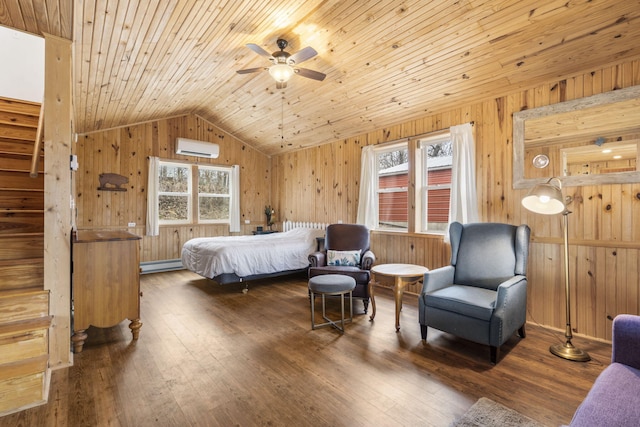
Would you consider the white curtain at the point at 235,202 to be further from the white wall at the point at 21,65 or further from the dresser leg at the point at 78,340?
the dresser leg at the point at 78,340

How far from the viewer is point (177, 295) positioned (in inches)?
167

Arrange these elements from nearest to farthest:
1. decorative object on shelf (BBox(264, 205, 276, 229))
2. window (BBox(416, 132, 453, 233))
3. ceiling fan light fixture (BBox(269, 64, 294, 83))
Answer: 1. ceiling fan light fixture (BBox(269, 64, 294, 83))
2. window (BBox(416, 132, 453, 233))
3. decorative object on shelf (BBox(264, 205, 276, 229))

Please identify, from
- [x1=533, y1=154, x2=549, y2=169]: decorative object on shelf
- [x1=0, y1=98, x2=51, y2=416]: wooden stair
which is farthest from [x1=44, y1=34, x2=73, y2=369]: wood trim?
[x1=533, y1=154, x2=549, y2=169]: decorative object on shelf

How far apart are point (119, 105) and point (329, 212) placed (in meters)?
3.87

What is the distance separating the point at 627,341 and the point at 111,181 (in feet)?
21.8

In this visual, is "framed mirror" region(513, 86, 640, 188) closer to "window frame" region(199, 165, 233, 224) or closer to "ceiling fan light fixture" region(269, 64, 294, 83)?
"ceiling fan light fixture" region(269, 64, 294, 83)

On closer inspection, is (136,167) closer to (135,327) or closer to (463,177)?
(135,327)

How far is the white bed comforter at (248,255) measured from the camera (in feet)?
13.9

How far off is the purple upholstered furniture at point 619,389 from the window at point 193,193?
646 centimetres

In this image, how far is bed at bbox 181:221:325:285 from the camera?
423cm

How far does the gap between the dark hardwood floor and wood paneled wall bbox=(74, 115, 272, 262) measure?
302cm

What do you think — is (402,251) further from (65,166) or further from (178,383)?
(65,166)

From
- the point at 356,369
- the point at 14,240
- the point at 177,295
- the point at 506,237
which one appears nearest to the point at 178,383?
the point at 356,369

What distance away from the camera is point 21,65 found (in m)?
3.80
